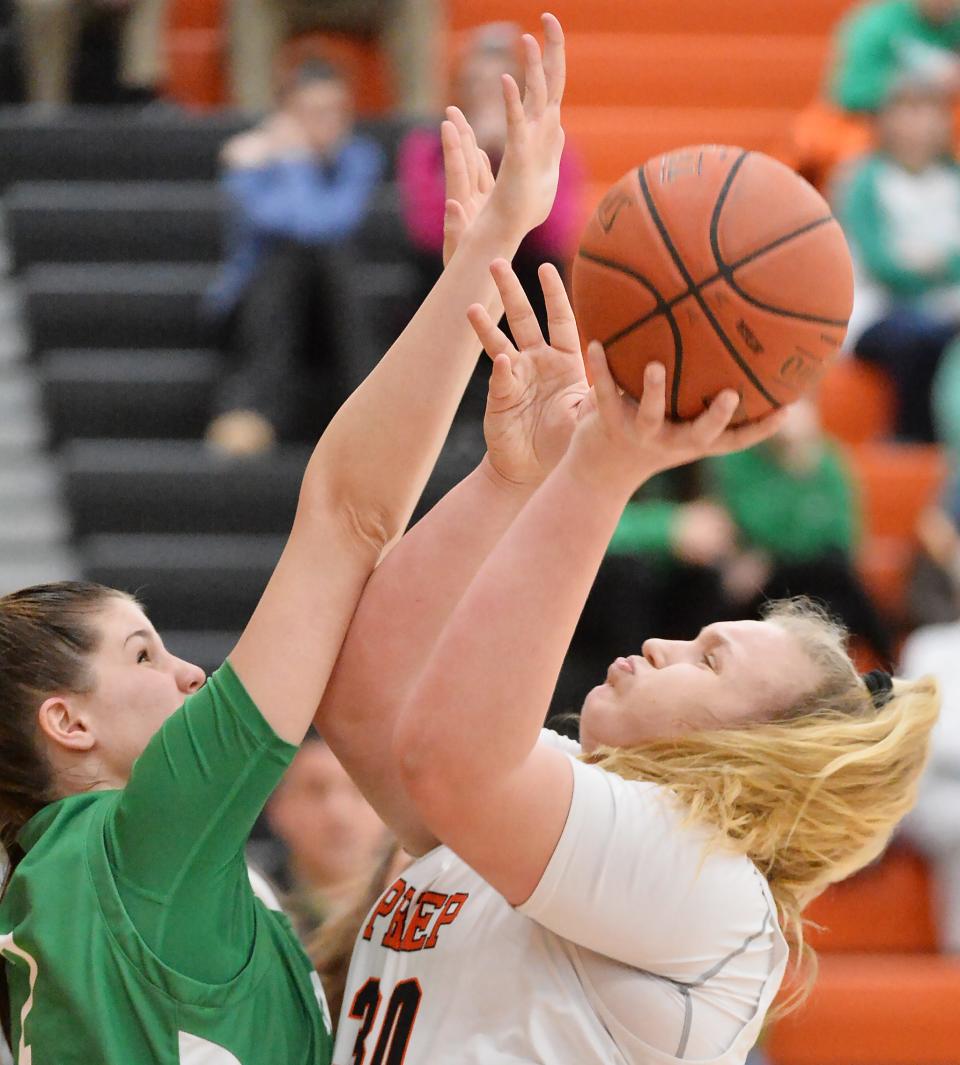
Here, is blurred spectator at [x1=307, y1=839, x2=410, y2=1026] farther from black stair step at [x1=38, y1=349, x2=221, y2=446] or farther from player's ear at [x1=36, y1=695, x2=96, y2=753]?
black stair step at [x1=38, y1=349, x2=221, y2=446]

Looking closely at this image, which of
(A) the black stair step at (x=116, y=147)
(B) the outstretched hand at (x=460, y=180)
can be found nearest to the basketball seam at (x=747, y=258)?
(B) the outstretched hand at (x=460, y=180)

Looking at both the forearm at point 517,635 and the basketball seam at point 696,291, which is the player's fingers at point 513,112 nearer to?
the basketball seam at point 696,291

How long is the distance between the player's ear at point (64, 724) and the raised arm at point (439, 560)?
0.30 metres

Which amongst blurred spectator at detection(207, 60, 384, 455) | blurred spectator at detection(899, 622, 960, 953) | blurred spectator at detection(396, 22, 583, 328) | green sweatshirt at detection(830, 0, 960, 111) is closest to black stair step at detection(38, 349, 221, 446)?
blurred spectator at detection(207, 60, 384, 455)

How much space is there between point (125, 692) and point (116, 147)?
5169 mm

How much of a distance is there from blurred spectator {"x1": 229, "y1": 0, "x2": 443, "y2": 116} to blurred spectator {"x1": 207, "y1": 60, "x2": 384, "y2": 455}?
3.97 feet

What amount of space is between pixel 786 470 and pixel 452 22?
3.42 m

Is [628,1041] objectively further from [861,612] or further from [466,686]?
[861,612]

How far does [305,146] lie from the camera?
6168 mm

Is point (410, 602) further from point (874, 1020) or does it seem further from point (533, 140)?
point (874, 1020)

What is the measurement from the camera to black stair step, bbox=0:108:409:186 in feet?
22.9

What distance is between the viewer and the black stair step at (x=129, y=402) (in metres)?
6.25

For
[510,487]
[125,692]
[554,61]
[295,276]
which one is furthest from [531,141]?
Answer: [295,276]

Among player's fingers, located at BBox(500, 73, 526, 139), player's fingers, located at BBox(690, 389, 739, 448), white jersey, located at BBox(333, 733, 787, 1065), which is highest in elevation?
player's fingers, located at BBox(500, 73, 526, 139)
